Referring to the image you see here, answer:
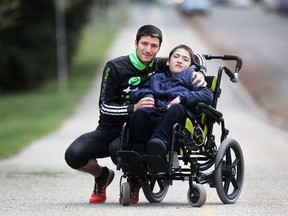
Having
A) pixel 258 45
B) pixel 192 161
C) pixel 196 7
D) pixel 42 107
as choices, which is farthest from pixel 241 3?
pixel 192 161

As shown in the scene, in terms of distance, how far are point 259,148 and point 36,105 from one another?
18.2 meters

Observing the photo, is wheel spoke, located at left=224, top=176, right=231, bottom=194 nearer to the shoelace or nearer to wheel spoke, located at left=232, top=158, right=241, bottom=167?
wheel spoke, located at left=232, top=158, right=241, bottom=167

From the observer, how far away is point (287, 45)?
63.0 meters

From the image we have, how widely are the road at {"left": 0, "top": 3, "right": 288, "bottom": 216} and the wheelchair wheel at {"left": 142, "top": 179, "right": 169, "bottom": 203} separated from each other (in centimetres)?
13

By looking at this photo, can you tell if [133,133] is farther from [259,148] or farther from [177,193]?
[259,148]

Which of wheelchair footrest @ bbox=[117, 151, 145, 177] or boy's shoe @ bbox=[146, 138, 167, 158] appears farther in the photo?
wheelchair footrest @ bbox=[117, 151, 145, 177]

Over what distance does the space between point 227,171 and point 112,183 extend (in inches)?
160

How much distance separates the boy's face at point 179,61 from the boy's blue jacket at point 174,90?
8 centimetres

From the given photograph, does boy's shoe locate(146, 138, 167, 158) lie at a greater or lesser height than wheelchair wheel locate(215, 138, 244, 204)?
greater

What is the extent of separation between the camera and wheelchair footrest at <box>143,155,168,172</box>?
10.5 meters

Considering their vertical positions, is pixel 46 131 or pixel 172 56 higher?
pixel 172 56

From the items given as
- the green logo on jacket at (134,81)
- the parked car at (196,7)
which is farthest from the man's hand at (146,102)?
the parked car at (196,7)

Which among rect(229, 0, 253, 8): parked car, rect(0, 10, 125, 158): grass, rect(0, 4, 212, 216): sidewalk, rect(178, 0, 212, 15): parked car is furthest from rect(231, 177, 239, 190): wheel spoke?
rect(229, 0, 253, 8): parked car

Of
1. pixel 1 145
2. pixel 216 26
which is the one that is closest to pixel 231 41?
pixel 216 26
